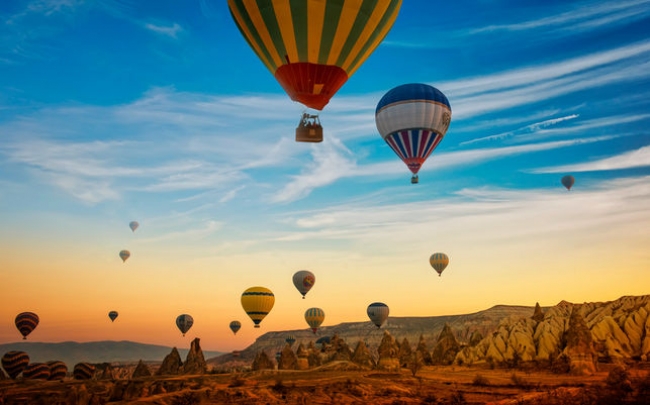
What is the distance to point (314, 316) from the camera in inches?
4382

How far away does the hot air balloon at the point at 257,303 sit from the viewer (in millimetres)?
77688

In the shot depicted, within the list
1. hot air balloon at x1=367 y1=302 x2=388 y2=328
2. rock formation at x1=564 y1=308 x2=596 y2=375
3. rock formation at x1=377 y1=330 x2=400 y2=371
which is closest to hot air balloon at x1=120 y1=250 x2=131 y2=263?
hot air balloon at x1=367 y1=302 x2=388 y2=328

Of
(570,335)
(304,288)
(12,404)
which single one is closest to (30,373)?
(12,404)

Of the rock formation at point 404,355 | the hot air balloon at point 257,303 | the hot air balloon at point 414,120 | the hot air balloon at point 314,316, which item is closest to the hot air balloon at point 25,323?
the hot air balloon at point 257,303

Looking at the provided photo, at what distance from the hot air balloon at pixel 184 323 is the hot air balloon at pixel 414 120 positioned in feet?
223

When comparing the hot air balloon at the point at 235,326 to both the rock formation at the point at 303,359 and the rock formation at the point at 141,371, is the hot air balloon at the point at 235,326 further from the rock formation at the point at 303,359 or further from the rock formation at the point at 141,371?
the rock formation at the point at 141,371

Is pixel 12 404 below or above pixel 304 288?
below

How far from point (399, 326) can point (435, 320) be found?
1429 cm

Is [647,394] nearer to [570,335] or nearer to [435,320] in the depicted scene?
[570,335]

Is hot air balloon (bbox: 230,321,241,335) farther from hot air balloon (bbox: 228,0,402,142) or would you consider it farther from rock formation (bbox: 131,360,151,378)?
hot air balloon (bbox: 228,0,402,142)

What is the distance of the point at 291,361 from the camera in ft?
270

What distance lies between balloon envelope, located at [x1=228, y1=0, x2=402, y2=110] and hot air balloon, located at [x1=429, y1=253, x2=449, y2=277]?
60.4 m

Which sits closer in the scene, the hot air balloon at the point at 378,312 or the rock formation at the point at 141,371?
the rock formation at the point at 141,371

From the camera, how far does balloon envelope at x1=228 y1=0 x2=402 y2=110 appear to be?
25641 mm
